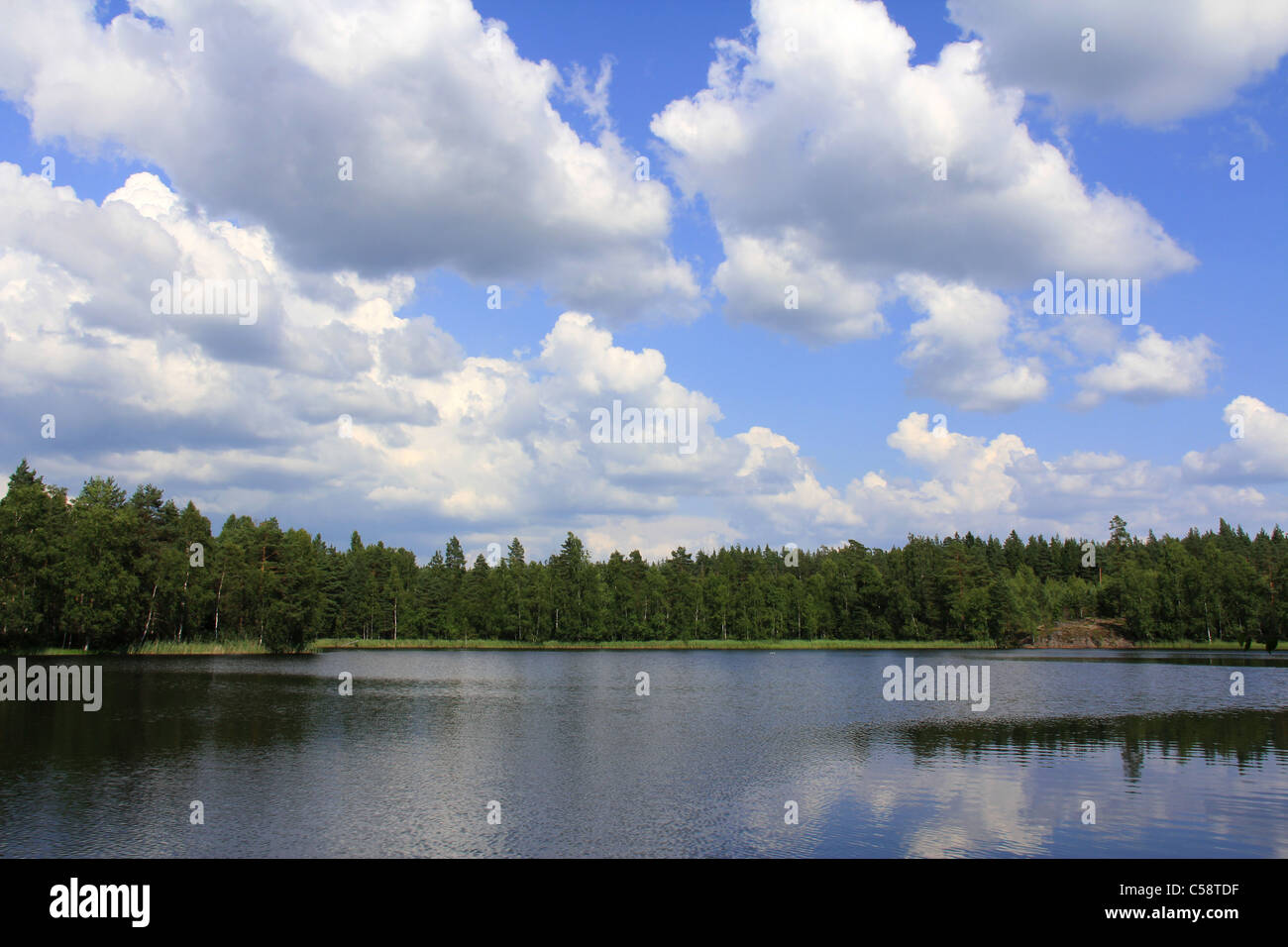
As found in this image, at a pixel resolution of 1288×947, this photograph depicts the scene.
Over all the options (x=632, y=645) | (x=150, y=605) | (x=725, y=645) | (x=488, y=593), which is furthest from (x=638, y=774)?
(x=488, y=593)

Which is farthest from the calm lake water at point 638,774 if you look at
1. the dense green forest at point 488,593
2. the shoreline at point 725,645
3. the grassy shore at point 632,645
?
the grassy shore at point 632,645

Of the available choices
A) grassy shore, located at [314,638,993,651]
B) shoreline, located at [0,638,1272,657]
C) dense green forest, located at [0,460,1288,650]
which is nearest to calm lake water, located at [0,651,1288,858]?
dense green forest, located at [0,460,1288,650]

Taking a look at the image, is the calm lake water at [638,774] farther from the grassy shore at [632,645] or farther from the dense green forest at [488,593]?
the grassy shore at [632,645]

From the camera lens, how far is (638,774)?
34000 mm

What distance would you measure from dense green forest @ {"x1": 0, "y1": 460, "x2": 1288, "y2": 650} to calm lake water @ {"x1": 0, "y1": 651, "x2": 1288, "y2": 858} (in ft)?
150

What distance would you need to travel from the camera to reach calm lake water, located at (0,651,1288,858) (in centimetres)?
2433

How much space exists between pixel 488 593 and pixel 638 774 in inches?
5971

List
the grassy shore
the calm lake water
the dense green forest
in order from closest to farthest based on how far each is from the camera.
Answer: the calm lake water < the dense green forest < the grassy shore

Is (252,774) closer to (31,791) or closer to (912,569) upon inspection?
(31,791)

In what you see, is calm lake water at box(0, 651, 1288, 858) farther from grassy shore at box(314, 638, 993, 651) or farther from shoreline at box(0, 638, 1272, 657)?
grassy shore at box(314, 638, 993, 651)

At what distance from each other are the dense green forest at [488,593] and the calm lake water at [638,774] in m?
45.7

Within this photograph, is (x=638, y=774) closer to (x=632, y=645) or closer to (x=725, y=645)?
(x=632, y=645)
